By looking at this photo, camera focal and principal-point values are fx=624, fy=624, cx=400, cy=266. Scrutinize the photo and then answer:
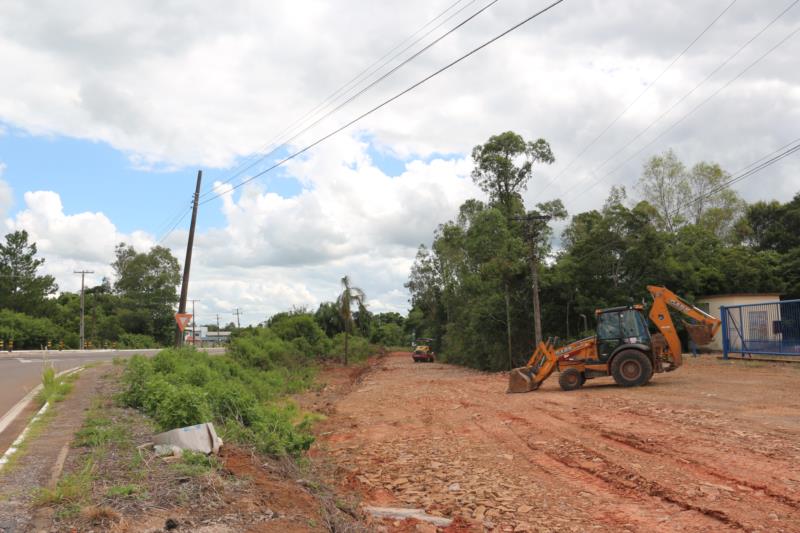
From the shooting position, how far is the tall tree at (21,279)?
67.9 m

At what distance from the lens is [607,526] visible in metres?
6.86

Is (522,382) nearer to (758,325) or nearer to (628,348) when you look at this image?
(628,348)

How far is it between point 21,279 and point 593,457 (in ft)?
246

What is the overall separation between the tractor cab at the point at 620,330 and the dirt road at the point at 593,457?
1.37 m

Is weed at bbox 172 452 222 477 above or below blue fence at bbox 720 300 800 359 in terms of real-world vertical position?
below

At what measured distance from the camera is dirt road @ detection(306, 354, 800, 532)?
7.24 metres

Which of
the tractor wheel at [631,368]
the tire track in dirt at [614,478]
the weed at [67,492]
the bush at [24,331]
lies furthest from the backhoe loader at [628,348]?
the bush at [24,331]

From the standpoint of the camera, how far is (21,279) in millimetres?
69625

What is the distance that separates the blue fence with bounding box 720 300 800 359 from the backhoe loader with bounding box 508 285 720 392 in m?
6.60

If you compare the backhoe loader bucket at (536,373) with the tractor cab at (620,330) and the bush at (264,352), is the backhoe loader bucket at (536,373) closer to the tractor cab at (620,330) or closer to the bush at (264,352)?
the tractor cab at (620,330)

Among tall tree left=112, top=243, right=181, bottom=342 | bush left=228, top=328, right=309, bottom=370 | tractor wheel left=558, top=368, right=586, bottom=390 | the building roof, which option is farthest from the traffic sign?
tall tree left=112, top=243, right=181, bottom=342

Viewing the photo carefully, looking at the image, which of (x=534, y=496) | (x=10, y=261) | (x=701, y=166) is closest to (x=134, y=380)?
(x=534, y=496)

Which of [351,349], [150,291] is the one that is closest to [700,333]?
[351,349]

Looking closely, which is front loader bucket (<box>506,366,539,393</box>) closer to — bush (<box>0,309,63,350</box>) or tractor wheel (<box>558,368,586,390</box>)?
tractor wheel (<box>558,368,586,390</box>)
